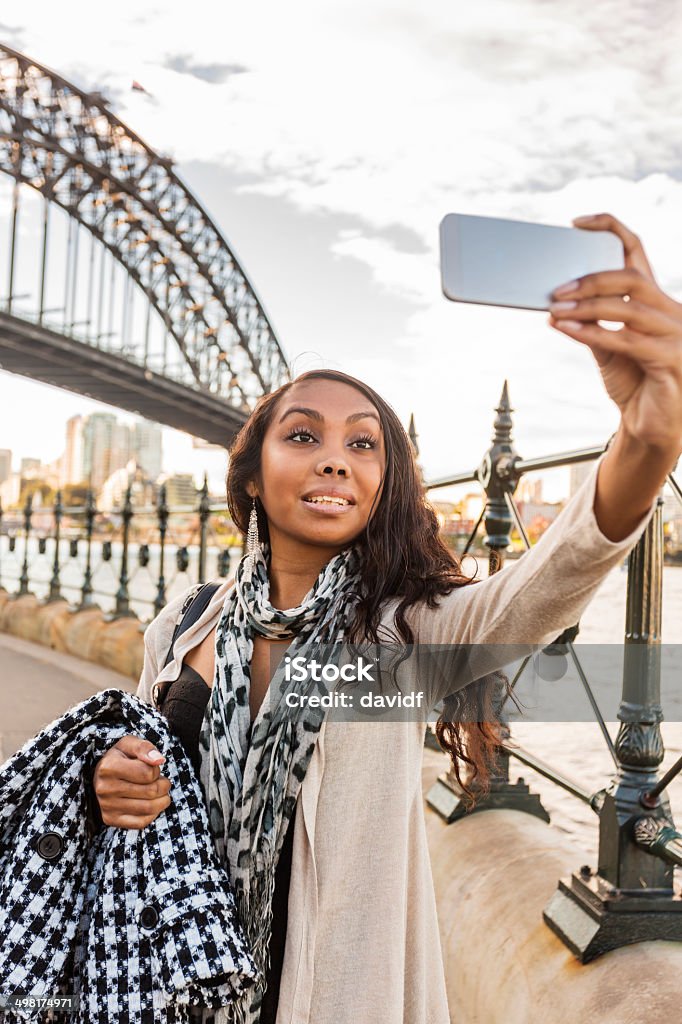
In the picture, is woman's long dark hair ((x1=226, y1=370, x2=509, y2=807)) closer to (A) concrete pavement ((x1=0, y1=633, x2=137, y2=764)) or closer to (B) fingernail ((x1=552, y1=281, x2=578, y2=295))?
(B) fingernail ((x1=552, y1=281, x2=578, y2=295))

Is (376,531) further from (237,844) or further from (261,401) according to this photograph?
(237,844)

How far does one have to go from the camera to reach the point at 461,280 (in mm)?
695

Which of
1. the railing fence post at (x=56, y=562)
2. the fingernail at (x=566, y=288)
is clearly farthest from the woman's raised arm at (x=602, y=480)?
the railing fence post at (x=56, y=562)

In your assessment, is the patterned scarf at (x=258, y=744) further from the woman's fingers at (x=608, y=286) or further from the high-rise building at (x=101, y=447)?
the high-rise building at (x=101, y=447)

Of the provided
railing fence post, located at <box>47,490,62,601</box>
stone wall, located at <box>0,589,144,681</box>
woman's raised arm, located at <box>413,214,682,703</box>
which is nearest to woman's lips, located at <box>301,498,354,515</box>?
woman's raised arm, located at <box>413,214,682,703</box>

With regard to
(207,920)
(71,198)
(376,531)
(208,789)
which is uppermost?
(71,198)

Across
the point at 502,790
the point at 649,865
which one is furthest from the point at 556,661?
the point at 649,865

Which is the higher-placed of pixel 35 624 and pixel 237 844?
pixel 237 844

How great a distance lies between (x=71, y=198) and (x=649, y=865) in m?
39.6

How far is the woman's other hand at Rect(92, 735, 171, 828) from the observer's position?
1.15m

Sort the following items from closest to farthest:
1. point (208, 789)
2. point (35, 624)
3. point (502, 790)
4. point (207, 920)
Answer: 1. point (207, 920)
2. point (208, 789)
3. point (502, 790)
4. point (35, 624)

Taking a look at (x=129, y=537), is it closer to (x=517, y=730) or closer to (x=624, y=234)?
(x=517, y=730)

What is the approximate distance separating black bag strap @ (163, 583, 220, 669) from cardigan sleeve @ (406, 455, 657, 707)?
478mm

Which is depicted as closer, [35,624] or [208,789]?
[208,789]
